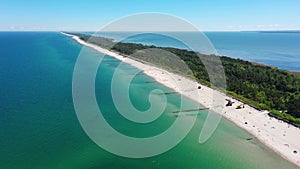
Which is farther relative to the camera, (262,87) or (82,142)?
(262,87)

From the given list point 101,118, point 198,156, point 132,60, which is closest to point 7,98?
point 101,118

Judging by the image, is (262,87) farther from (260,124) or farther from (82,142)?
(82,142)

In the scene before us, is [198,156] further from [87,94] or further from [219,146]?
[87,94]

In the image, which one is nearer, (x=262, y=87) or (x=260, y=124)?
(x=260, y=124)

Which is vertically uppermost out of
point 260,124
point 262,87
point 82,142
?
point 262,87

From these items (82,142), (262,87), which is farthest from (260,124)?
(82,142)

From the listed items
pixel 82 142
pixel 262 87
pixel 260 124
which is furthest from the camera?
pixel 262 87

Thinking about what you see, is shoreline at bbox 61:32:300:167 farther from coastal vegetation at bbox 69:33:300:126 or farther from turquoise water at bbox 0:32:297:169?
coastal vegetation at bbox 69:33:300:126

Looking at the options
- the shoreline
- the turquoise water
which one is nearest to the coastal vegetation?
the shoreline

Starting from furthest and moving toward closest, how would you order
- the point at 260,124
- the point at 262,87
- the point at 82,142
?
the point at 262,87 → the point at 260,124 → the point at 82,142

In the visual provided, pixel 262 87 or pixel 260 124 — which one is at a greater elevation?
pixel 262 87

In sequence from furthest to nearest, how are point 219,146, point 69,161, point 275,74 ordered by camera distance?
1. point 275,74
2. point 219,146
3. point 69,161
